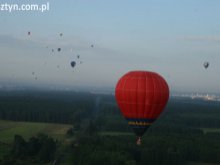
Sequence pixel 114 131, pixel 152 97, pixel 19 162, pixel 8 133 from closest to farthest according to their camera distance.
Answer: pixel 152 97
pixel 19 162
pixel 8 133
pixel 114 131

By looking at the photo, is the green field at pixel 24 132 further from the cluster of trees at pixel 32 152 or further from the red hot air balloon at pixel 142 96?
the red hot air balloon at pixel 142 96

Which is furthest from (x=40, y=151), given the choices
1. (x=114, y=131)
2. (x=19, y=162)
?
(x=114, y=131)

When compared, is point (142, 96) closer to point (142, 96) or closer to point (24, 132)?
point (142, 96)

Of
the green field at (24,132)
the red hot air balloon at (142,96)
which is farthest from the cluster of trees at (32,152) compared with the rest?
the red hot air balloon at (142,96)

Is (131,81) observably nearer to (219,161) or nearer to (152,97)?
(152,97)

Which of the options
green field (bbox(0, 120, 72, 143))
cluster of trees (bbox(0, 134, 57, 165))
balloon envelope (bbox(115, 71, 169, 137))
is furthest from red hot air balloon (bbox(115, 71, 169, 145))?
green field (bbox(0, 120, 72, 143))

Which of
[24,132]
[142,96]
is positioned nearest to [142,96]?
[142,96]

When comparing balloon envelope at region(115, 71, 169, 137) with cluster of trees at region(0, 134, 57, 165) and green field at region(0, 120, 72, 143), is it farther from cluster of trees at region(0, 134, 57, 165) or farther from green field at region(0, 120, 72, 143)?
green field at region(0, 120, 72, 143)
